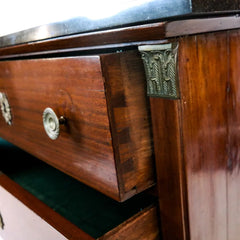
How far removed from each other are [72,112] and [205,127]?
0.19 m

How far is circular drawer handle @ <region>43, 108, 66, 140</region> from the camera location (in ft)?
1.47

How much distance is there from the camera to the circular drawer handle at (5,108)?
666 millimetres

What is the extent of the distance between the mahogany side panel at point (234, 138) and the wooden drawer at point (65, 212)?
0.45 feet

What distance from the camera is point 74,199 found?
0.61 meters

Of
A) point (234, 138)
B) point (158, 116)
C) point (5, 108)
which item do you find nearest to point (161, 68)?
point (158, 116)

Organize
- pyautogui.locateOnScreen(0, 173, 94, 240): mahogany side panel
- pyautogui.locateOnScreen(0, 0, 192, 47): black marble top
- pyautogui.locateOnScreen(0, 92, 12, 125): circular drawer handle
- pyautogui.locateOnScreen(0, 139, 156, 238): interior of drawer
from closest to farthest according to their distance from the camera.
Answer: pyautogui.locateOnScreen(0, 0, 192, 47): black marble top → pyautogui.locateOnScreen(0, 173, 94, 240): mahogany side panel → pyautogui.locateOnScreen(0, 139, 156, 238): interior of drawer → pyautogui.locateOnScreen(0, 92, 12, 125): circular drawer handle

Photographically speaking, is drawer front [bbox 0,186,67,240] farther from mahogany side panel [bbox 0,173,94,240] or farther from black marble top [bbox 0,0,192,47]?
black marble top [bbox 0,0,192,47]

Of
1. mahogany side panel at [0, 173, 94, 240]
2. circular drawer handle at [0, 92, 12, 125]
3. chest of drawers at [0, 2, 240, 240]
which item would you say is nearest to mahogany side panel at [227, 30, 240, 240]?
chest of drawers at [0, 2, 240, 240]

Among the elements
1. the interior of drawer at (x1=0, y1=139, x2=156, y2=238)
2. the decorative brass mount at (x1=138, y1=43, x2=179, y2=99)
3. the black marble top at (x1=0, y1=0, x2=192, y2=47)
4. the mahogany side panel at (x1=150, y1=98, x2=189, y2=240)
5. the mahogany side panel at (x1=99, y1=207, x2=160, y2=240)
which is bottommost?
the interior of drawer at (x1=0, y1=139, x2=156, y2=238)

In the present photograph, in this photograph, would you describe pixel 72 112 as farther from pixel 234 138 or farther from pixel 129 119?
pixel 234 138

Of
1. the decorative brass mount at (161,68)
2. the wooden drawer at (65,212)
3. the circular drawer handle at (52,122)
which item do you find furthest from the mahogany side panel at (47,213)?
the decorative brass mount at (161,68)

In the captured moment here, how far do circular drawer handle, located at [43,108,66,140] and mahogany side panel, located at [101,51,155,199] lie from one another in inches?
4.3

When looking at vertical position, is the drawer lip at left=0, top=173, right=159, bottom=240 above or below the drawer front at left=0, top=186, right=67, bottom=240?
above

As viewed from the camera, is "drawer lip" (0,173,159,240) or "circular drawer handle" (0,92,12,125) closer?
"drawer lip" (0,173,159,240)
